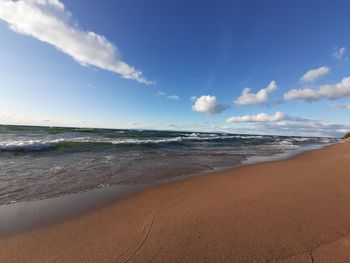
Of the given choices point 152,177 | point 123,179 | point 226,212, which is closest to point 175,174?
point 152,177

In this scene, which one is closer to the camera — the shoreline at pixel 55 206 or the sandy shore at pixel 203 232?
the sandy shore at pixel 203 232

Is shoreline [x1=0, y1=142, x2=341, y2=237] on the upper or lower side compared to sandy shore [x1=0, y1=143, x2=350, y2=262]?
lower

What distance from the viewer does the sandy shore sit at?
2619mm

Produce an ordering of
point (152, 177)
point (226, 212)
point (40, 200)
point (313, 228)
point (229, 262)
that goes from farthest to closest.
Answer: point (152, 177), point (40, 200), point (226, 212), point (313, 228), point (229, 262)

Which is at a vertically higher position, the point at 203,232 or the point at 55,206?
the point at 203,232

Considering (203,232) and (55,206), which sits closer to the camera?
(203,232)

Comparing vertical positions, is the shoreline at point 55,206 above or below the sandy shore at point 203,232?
below

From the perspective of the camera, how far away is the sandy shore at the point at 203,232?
2619 mm

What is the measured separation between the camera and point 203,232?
3.15 m

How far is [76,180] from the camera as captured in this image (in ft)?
21.5

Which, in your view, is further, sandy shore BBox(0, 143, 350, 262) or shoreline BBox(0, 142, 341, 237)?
shoreline BBox(0, 142, 341, 237)

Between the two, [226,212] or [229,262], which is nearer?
[229,262]

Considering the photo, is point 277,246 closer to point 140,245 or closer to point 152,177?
point 140,245

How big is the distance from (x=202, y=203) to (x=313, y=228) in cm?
211
